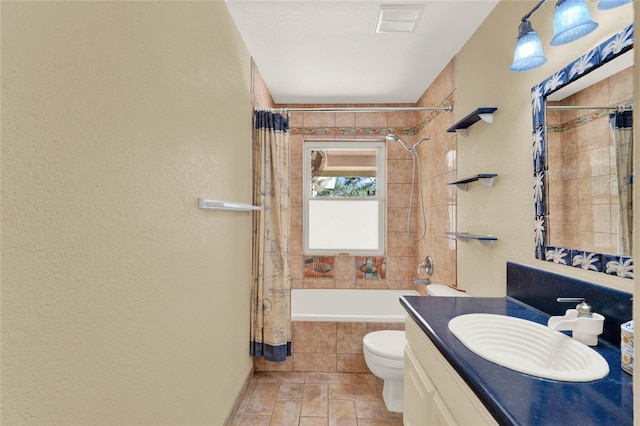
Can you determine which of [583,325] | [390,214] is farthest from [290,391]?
[390,214]

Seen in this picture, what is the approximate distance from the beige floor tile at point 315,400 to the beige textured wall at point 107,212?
72 centimetres

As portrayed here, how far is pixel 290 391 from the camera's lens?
2.17 meters

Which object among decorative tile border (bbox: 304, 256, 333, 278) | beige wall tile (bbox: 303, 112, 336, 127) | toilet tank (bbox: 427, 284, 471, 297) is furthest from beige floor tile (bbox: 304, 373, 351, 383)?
beige wall tile (bbox: 303, 112, 336, 127)

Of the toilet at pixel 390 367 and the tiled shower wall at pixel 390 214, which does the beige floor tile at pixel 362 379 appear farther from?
the toilet at pixel 390 367

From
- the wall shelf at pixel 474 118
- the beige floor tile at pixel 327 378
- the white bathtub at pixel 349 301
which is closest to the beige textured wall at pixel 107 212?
the beige floor tile at pixel 327 378

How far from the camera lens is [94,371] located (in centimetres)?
74

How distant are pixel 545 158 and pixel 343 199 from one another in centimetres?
219

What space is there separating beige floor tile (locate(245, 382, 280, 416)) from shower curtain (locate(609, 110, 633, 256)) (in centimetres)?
200

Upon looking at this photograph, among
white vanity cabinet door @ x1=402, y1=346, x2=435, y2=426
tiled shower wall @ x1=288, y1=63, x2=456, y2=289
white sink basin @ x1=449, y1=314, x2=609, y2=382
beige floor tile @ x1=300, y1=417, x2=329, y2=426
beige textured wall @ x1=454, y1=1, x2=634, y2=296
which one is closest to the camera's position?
white sink basin @ x1=449, y1=314, x2=609, y2=382

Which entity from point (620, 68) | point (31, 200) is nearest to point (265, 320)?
point (31, 200)

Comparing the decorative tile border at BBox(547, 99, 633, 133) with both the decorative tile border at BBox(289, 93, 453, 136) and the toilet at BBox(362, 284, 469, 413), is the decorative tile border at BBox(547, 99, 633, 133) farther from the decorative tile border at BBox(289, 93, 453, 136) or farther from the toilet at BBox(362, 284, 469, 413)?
the decorative tile border at BBox(289, 93, 453, 136)

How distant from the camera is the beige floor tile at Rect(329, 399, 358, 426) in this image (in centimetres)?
185

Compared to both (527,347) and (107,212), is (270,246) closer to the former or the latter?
(107,212)

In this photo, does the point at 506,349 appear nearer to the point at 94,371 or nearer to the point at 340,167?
the point at 94,371
